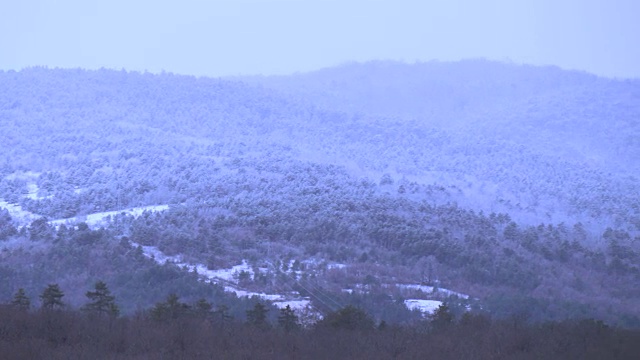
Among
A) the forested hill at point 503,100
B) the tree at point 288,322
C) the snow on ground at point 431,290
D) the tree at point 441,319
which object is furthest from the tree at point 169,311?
the forested hill at point 503,100

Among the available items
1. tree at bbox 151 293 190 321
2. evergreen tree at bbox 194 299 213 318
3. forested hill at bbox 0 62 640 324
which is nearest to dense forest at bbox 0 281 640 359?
tree at bbox 151 293 190 321

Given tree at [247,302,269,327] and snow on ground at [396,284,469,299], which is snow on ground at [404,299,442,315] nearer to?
snow on ground at [396,284,469,299]

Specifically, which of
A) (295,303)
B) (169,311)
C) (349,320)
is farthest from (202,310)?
(295,303)

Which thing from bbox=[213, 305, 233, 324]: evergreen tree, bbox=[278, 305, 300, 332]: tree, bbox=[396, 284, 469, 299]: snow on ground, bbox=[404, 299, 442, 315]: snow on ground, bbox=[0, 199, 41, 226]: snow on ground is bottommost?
bbox=[396, 284, 469, 299]: snow on ground

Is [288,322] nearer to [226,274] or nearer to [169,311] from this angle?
[169,311]

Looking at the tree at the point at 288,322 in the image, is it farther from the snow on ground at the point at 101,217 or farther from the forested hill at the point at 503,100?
the forested hill at the point at 503,100

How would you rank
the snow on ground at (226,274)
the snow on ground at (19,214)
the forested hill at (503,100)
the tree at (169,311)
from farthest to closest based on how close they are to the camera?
the forested hill at (503,100) → the snow on ground at (19,214) → the snow on ground at (226,274) → the tree at (169,311)

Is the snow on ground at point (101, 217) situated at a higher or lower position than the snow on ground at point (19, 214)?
higher
